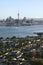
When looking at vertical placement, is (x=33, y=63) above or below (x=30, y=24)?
above

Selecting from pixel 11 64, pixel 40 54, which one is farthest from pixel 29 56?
pixel 11 64

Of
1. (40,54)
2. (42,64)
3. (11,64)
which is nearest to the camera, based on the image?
(42,64)

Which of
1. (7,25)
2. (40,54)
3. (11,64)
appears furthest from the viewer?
(7,25)

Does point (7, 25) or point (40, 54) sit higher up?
point (40, 54)

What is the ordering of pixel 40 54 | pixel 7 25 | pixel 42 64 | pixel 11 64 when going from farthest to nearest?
pixel 7 25
pixel 40 54
pixel 11 64
pixel 42 64

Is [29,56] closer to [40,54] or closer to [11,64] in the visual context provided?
[40,54]

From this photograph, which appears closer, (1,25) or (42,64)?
(42,64)

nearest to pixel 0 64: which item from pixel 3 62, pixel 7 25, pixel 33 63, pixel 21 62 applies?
pixel 3 62

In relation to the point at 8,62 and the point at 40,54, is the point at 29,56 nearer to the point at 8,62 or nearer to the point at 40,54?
the point at 40,54

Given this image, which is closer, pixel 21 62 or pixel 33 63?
pixel 33 63
